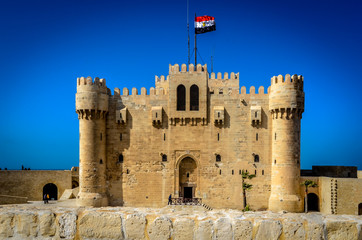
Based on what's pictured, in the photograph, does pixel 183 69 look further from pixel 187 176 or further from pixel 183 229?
pixel 183 229

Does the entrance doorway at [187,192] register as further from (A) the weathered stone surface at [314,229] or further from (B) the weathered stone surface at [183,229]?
(A) the weathered stone surface at [314,229]

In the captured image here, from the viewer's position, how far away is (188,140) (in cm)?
2575

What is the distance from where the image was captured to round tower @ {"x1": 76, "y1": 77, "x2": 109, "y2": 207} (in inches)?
979

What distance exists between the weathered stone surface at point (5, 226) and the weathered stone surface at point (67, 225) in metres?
0.87

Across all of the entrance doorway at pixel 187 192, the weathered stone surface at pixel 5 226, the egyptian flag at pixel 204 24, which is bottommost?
the entrance doorway at pixel 187 192

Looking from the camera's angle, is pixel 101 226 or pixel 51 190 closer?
pixel 101 226

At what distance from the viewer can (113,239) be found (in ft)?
15.4

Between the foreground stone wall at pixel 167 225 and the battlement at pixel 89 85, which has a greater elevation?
the battlement at pixel 89 85

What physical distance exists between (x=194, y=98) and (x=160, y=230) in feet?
72.5

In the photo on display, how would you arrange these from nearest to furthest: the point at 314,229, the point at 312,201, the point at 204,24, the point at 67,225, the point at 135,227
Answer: the point at 314,229, the point at 135,227, the point at 67,225, the point at 312,201, the point at 204,24

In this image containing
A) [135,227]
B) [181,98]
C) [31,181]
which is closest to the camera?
[135,227]

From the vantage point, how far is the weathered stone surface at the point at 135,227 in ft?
15.3

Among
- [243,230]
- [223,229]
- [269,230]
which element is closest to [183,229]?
[223,229]

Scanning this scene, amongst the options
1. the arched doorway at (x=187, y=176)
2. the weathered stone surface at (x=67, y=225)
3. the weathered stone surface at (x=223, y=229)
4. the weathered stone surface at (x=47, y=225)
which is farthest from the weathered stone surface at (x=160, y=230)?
the arched doorway at (x=187, y=176)
